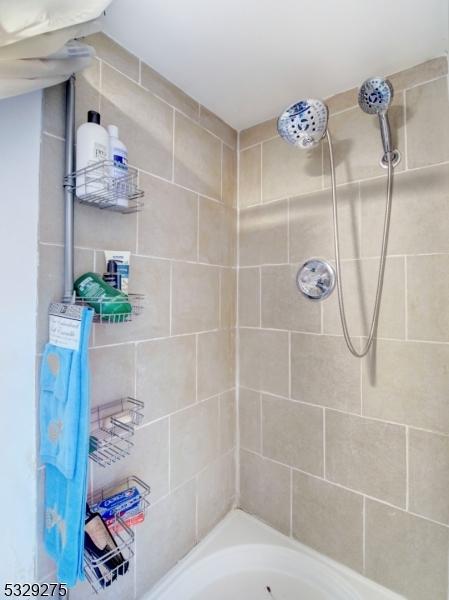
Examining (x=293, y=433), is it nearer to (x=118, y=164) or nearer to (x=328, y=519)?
(x=328, y=519)

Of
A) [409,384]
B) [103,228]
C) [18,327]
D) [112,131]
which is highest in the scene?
[112,131]

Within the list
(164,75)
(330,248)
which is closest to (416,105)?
(330,248)

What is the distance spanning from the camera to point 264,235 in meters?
1.45

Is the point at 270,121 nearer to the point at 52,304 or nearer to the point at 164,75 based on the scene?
the point at 164,75

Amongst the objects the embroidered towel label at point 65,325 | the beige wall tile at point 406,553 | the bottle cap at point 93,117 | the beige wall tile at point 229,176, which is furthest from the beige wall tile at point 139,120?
the beige wall tile at point 406,553

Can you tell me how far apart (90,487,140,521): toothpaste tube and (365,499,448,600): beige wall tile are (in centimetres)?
87

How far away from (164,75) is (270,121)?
53cm

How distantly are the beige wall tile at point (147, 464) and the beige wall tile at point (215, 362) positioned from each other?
0.25 m

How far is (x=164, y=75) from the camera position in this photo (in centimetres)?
115

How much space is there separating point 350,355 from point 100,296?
0.94 meters

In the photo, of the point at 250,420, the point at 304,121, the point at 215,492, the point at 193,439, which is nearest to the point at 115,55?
the point at 304,121

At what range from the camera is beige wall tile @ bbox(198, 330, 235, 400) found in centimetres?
133

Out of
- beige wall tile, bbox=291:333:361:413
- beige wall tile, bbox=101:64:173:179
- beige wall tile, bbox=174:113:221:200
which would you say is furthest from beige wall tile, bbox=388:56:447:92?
beige wall tile, bbox=291:333:361:413

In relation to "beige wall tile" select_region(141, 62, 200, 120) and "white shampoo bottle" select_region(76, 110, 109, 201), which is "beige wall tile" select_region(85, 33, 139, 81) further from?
"white shampoo bottle" select_region(76, 110, 109, 201)
